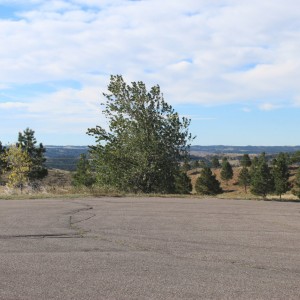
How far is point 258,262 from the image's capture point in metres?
7.14

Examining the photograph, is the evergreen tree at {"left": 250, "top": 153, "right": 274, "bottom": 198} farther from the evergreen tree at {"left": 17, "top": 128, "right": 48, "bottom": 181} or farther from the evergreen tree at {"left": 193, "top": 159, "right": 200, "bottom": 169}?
the evergreen tree at {"left": 193, "top": 159, "right": 200, "bottom": 169}

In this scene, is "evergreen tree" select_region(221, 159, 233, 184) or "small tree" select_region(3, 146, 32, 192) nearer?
"small tree" select_region(3, 146, 32, 192)

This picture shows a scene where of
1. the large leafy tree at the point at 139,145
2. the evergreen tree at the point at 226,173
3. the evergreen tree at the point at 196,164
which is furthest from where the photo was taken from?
the evergreen tree at the point at 196,164

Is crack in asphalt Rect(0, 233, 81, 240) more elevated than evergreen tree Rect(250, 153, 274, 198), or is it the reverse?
crack in asphalt Rect(0, 233, 81, 240)

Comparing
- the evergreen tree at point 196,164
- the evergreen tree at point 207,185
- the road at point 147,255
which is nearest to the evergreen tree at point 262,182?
the evergreen tree at point 207,185

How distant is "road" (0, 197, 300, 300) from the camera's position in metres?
5.54

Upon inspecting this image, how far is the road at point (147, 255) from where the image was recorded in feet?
18.2

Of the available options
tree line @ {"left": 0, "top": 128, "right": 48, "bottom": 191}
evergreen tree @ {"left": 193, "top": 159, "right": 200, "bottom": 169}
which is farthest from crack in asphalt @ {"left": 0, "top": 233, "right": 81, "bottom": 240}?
evergreen tree @ {"left": 193, "top": 159, "right": 200, "bottom": 169}

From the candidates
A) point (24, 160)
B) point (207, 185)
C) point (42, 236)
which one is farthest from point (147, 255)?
point (207, 185)

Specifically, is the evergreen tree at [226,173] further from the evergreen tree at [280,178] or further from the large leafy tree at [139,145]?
the large leafy tree at [139,145]

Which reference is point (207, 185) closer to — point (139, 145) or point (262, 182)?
point (262, 182)

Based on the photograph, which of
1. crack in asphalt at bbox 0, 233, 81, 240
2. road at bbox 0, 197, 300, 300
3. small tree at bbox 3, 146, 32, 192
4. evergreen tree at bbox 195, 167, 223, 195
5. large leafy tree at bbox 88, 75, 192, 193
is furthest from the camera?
evergreen tree at bbox 195, 167, 223, 195

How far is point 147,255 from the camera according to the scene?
7.49 meters

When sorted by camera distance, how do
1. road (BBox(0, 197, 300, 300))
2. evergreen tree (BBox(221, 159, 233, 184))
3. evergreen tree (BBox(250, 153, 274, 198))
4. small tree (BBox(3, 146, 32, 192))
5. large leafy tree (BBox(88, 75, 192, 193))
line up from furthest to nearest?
1. evergreen tree (BBox(221, 159, 233, 184))
2. evergreen tree (BBox(250, 153, 274, 198))
3. small tree (BBox(3, 146, 32, 192))
4. large leafy tree (BBox(88, 75, 192, 193))
5. road (BBox(0, 197, 300, 300))
